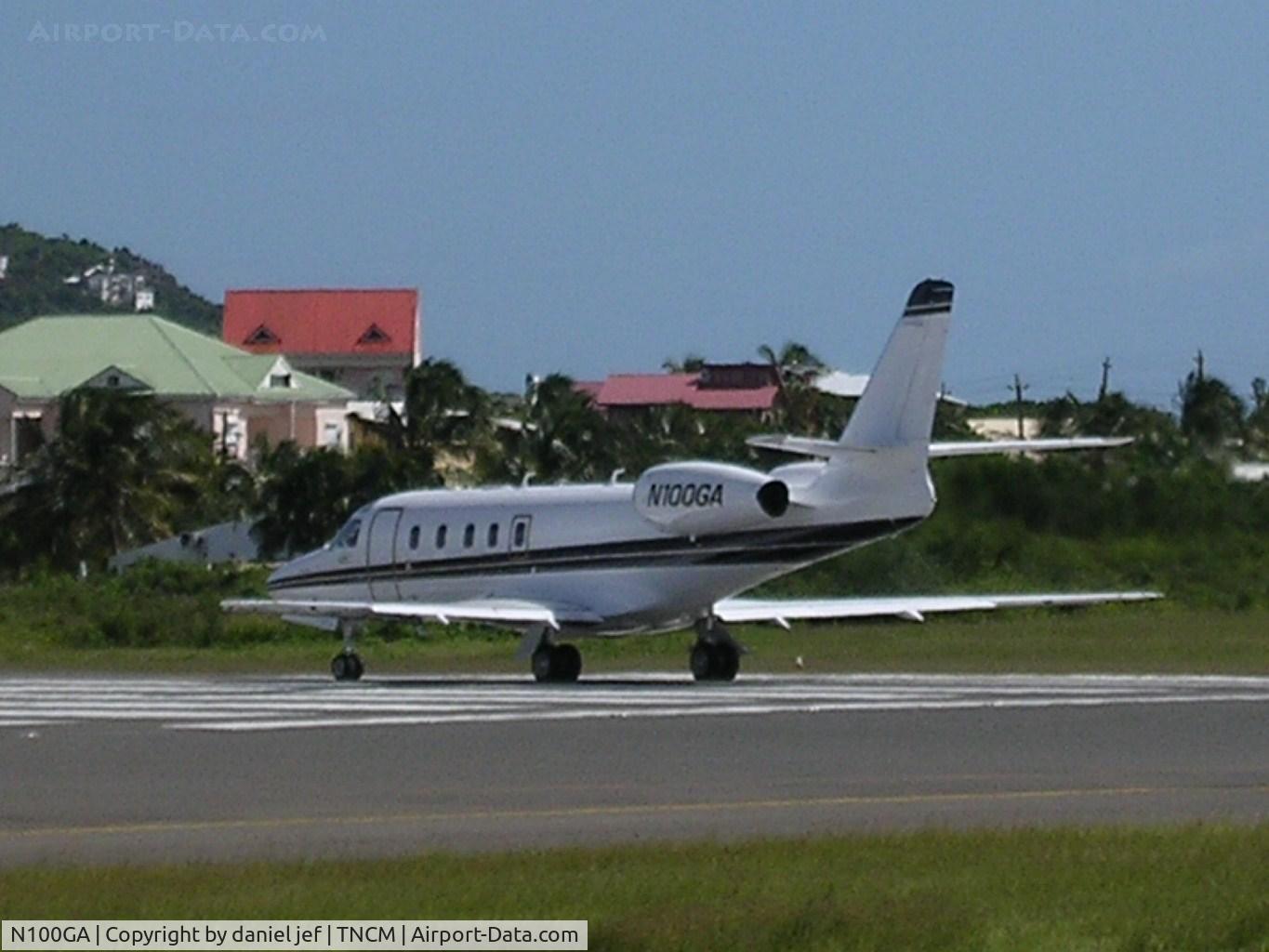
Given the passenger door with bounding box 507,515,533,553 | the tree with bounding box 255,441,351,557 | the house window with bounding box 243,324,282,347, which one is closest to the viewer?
the passenger door with bounding box 507,515,533,553

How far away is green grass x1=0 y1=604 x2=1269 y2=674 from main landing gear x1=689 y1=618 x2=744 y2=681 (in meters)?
3.99

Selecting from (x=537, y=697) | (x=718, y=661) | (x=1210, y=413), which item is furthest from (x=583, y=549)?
(x=1210, y=413)

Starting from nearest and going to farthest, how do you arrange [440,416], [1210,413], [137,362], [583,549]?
1. [583,549]
2. [1210,413]
3. [440,416]
4. [137,362]

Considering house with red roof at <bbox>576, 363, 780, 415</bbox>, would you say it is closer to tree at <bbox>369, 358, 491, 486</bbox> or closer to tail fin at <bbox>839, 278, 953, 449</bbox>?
tree at <bbox>369, 358, 491, 486</bbox>

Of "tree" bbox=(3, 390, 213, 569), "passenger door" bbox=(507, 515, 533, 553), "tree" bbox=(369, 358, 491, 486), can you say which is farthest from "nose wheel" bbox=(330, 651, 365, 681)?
"tree" bbox=(369, 358, 491, 486)

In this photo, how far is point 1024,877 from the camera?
14820 mm

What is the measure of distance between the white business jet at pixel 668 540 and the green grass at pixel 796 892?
1763cm

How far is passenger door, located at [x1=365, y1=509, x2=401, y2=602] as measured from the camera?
142 ft

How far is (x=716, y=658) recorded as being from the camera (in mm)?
38344

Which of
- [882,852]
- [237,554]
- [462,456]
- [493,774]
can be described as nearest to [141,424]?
[237,554]

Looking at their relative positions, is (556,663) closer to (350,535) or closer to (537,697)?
(350,535)

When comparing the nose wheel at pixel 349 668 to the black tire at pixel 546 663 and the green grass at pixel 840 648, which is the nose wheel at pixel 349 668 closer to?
the black tire at pixel 546 663

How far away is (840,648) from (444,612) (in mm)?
12630

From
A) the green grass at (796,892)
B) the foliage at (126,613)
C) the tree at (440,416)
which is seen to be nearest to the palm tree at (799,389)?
the tree at (440,416)
